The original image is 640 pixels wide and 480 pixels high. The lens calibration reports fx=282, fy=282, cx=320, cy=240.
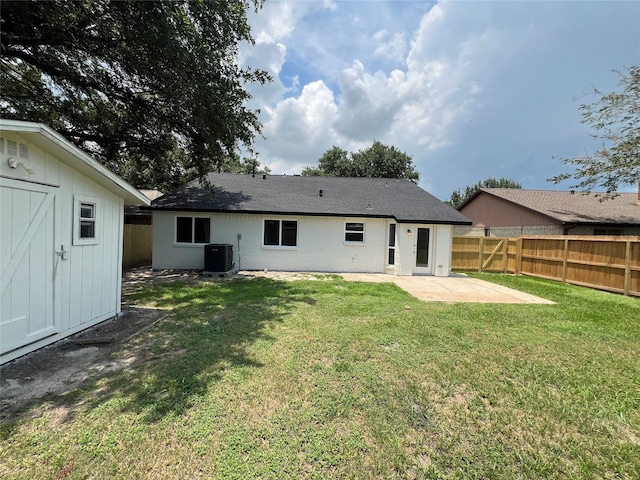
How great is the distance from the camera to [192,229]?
475 inches

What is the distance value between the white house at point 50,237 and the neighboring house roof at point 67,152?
0.01 m

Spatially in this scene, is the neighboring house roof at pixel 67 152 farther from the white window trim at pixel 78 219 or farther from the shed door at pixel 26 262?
the shed door at pixel 26 262

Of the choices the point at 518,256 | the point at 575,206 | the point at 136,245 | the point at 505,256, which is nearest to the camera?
the point at 518,256

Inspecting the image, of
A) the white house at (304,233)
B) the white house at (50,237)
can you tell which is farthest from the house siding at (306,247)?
the white house at (50,237)

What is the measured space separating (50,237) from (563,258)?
51.5 ft

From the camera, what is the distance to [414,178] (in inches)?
1339

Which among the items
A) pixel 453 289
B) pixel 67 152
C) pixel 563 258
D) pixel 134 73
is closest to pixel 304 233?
pixel 453 289

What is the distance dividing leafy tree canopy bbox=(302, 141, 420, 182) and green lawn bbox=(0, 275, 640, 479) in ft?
96.0

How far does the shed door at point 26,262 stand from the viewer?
11.9 ft

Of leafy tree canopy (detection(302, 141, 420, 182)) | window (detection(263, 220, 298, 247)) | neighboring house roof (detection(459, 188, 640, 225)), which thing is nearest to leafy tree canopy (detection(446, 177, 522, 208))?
leafy tree canopy (detection(302, 141, 420, 182))

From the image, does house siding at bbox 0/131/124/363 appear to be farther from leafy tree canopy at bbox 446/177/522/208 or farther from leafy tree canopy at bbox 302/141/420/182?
leafy tree canopy at bbox 446/177/522/208

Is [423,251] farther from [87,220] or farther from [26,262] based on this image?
→ [26,262]

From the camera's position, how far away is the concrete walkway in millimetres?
8076

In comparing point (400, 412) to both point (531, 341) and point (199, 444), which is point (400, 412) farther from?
point (531, 341)
